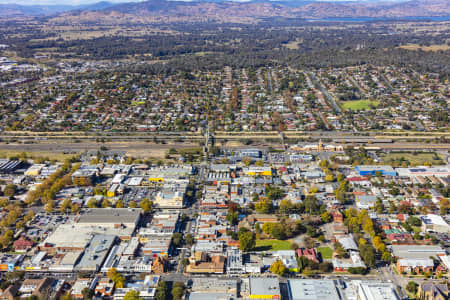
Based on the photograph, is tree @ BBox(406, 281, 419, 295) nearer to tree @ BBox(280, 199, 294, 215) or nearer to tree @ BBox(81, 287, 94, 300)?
tree @ BBox(280, 199, 294, 215)

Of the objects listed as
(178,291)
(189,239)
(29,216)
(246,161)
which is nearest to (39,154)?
(29,216)

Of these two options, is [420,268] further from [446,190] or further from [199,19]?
[199,19]

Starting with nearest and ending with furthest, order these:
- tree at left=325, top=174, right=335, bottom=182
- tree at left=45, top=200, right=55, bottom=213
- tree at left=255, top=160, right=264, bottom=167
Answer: tree at left=45, top=200, right=55, bottom=213 < tree at left=325, top=174, right=335, bottom=182 < tree at left=255, top=160, right=264, bottom=167

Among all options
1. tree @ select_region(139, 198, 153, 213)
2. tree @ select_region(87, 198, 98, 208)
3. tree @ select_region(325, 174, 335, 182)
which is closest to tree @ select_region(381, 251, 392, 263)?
tree @ select_region(325, 174, 335, 182)

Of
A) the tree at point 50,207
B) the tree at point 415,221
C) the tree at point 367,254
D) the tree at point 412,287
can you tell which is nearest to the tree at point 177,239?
the tree at point 50,207

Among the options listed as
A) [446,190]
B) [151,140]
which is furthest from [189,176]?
→ [446,190]

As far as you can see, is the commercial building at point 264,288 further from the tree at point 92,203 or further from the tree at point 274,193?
the tree at point 92,203
